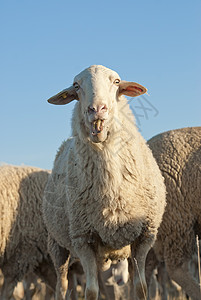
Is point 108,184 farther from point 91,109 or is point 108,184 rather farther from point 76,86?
point 76,86

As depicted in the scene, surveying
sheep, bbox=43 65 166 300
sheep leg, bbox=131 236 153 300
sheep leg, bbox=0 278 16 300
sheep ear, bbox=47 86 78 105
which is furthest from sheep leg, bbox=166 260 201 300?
sheep ear, bbox=47 86 78 105

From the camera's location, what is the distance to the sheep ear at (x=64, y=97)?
12.8 feet

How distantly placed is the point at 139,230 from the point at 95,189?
49cm

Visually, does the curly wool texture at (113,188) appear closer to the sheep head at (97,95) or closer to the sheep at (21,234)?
the sheep head at (97,95)

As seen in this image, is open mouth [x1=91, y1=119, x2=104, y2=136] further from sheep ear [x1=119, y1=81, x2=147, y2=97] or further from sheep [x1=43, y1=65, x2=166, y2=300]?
sheep ear [x1=119, y1=81, x2=147, y2=97]

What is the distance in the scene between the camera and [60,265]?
15.9 feet

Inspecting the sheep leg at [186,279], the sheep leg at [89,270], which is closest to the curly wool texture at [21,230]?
the sheep leg at [186,279]

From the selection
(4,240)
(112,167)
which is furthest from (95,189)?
(4,240)

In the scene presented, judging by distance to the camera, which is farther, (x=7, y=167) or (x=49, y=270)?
(x=7, y=167)

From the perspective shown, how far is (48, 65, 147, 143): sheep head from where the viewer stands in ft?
10.7

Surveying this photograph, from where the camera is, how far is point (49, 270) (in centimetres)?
612

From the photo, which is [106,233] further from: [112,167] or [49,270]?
[49,270]

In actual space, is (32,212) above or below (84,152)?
below

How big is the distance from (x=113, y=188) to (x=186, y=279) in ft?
6.71
